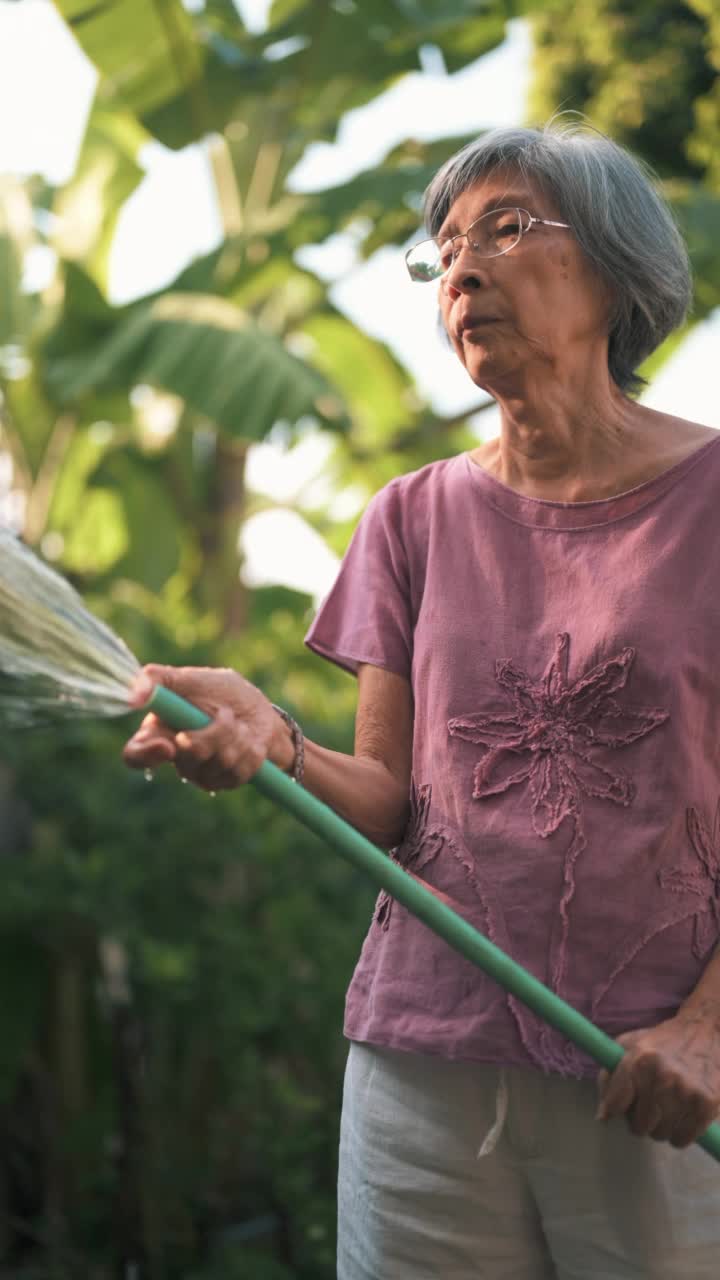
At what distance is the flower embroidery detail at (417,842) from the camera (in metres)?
1.56

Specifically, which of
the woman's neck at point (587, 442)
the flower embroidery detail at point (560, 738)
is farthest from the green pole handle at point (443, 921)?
the woman's neck at point (587, 442)

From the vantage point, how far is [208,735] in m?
1.29

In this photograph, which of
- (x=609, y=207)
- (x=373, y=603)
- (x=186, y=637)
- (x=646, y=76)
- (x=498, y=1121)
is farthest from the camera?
(x=186, y=637)

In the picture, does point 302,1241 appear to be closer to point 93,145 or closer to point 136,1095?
point 136,1095

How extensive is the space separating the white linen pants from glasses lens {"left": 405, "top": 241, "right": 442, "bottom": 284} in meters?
0.85

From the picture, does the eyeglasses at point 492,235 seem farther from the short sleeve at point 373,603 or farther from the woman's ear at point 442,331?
the short sleeve at point 373,603

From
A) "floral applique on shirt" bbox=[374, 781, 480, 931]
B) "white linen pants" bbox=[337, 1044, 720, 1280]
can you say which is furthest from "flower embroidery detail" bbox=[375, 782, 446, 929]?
"white linen pants" bbox=[337, 1044, 720, 1280]

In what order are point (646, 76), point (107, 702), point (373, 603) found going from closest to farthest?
point (107, 702), point (373, 603), point (646, 76)

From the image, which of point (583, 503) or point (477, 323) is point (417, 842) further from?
point (477, 323)

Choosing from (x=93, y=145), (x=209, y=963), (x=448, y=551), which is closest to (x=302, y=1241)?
(x=209, y=963)

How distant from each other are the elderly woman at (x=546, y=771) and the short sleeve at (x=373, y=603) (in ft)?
0.03

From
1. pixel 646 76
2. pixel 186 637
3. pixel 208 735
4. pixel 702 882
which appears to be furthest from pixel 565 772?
pixel 186 637

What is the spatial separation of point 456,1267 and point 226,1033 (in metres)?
2.47

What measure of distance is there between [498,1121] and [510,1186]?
8 cm
